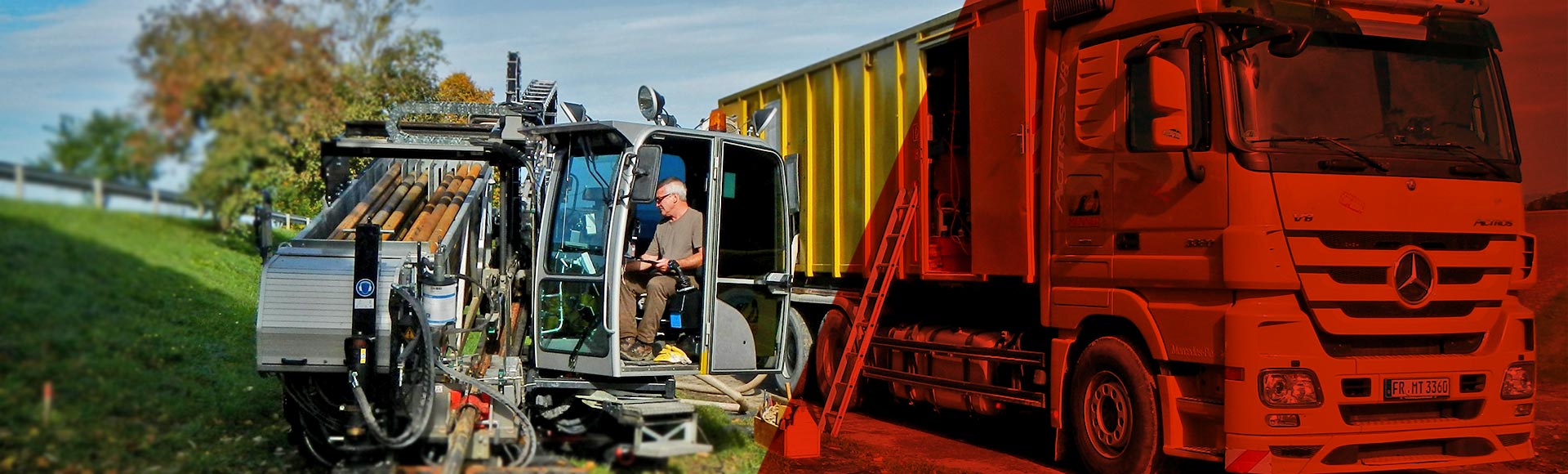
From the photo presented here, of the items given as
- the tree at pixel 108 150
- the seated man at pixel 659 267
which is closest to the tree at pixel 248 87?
the tree at pixel 108 150

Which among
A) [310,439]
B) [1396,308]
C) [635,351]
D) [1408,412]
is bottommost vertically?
[310,439]

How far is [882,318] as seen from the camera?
10.6 meters

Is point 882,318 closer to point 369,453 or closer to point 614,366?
point 614,366

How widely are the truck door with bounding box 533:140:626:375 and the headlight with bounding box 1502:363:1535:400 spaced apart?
5.01 meters

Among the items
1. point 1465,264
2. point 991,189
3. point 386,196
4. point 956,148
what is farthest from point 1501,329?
point 386,196

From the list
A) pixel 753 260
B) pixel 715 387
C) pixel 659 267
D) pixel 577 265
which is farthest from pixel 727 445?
pixel 577 265

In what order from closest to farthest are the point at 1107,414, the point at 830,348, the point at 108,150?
the point at 108,150 → the point at 1107,414 → the point at 830,348

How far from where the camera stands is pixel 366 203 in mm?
8016

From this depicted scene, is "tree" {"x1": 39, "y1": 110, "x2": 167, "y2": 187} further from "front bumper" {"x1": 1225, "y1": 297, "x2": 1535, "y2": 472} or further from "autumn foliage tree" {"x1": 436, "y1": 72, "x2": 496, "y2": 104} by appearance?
"front bumper" {"x1": 1225, "y1": 297, "x2": 1535, "y2": 472}

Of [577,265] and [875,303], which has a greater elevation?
[577,265]

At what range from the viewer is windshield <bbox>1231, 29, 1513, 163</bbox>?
Answer: 6.96 m

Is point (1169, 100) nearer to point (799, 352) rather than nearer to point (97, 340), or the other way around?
point (97, 340)

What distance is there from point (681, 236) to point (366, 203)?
2061mm

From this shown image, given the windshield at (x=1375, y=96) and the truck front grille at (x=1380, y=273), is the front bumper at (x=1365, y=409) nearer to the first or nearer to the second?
the truck front grille at (x=1380, y=273)
